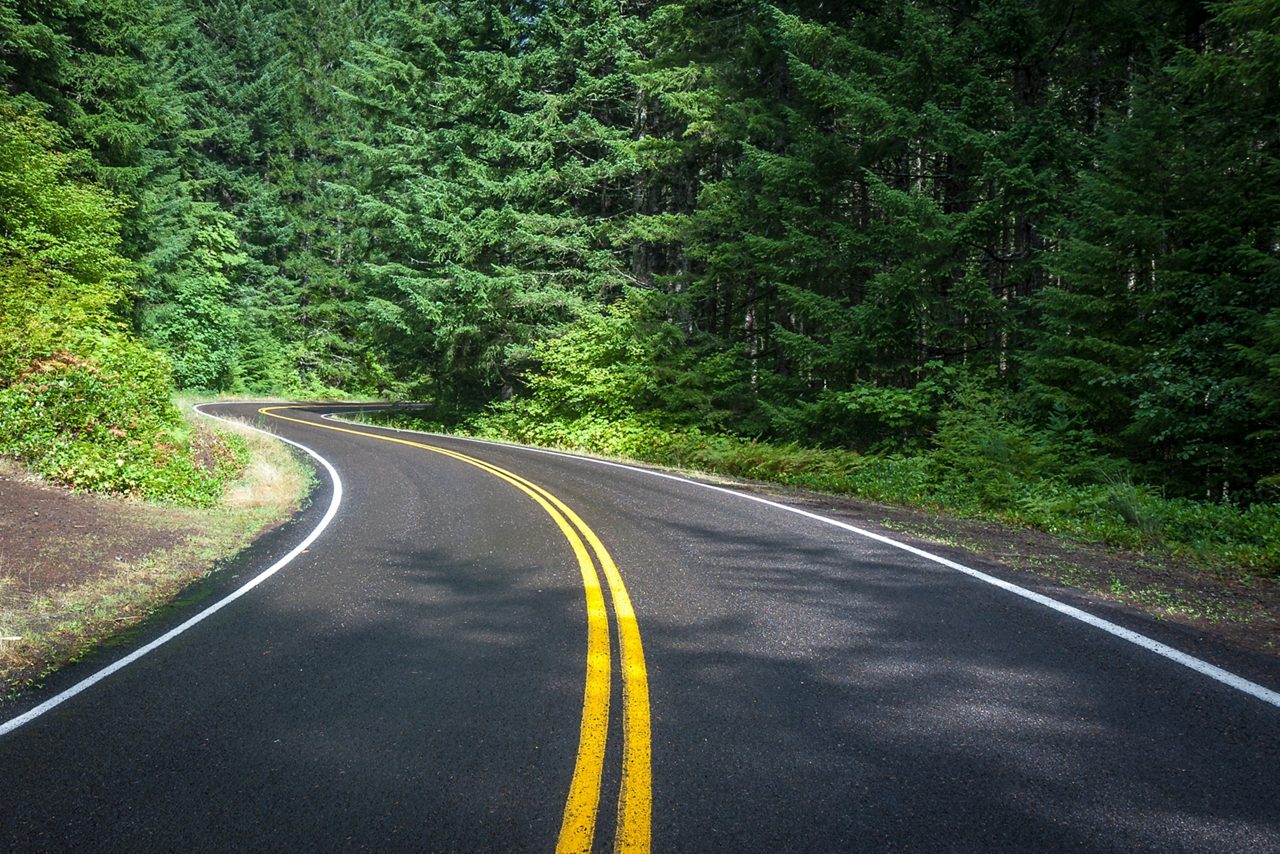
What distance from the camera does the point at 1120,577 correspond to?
615 centimetres

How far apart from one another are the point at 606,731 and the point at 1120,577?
5369 millimetres

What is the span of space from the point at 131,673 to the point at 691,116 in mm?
18362

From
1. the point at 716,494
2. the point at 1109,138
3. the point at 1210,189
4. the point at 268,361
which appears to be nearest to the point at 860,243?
the point at 1109,138

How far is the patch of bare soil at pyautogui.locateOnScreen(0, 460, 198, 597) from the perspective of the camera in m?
6.27

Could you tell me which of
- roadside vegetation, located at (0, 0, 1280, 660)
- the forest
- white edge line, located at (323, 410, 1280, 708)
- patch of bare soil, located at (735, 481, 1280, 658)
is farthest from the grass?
patch of bare soil, located at (735, 481, 1280, 658)

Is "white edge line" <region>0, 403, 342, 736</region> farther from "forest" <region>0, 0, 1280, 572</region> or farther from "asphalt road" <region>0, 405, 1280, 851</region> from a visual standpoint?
"forest" <region>0, 0, 1280, 572</region>

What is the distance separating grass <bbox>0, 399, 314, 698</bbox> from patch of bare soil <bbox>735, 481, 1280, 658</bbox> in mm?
7595

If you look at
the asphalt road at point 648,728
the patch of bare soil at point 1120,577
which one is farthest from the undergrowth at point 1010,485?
the asphalt road at point 648,728

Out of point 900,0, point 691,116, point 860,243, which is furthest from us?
point 691,116

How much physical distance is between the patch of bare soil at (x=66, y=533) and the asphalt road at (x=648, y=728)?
1431 millimetres

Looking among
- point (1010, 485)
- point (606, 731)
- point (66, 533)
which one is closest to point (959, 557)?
point (1010, 485)

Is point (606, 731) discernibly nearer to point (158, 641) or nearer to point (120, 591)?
point (158, 641)

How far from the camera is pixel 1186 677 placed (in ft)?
12.6

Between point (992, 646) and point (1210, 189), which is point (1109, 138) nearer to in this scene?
point (1210, 189)
